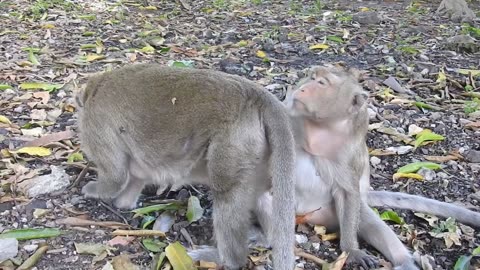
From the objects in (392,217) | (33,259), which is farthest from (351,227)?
(33,259)

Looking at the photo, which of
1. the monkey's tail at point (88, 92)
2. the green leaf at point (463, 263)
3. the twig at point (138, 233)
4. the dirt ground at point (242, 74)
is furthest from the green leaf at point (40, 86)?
the green leaf at point (463, 263)

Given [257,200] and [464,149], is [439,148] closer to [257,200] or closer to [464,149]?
[464,149]

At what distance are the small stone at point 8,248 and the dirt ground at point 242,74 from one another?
0.16 feet

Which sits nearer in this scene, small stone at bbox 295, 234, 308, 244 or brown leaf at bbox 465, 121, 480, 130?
small stone at bbox 295, 234, 308, 244

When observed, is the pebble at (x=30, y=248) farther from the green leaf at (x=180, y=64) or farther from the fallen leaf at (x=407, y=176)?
the green leaf at (x=180, y=64)

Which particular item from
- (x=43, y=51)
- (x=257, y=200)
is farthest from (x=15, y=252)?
(x=43, y=51)

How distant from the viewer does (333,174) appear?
335 centimetres

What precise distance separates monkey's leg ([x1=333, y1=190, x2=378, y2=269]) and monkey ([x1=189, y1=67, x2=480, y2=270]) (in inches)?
1.2

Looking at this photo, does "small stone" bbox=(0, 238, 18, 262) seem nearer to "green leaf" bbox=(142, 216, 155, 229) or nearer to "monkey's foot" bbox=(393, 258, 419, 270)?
"green leaf" bbox=(142, 216, 155, 229)

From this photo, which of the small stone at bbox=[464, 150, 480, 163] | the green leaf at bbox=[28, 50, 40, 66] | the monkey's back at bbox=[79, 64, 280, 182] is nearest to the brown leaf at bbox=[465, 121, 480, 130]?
the small stone at bbox=[464, 150, 480, 163]

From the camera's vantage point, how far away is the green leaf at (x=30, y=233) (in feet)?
10.6

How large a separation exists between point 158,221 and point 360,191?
43.9 inches

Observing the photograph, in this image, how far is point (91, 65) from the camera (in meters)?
6.18

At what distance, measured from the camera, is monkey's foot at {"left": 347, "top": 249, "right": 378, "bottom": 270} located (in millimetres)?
3211
